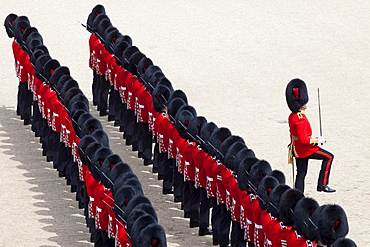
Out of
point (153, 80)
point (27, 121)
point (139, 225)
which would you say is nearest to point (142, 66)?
point (153, 80)

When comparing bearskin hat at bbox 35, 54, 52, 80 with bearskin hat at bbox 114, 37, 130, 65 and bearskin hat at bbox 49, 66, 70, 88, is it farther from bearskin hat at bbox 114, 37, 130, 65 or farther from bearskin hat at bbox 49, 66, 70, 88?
bearskin hat at bbox 114, 37, 130, 65

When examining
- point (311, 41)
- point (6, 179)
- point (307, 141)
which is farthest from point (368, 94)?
point (6, 179)

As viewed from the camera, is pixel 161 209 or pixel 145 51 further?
pixel 145 51

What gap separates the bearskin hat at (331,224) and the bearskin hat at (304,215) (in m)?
0.28

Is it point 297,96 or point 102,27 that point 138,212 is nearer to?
point 297,96

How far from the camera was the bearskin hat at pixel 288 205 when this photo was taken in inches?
456

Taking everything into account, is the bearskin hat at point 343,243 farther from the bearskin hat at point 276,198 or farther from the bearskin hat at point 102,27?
the bearskin hat at point 102,27

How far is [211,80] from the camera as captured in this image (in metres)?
20.7

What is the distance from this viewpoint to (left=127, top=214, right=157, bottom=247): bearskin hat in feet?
36.6

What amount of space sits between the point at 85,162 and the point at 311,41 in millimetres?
10483

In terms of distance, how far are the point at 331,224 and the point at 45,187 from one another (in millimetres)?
5731

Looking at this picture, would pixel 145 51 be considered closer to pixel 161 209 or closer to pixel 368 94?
pixel 368 94

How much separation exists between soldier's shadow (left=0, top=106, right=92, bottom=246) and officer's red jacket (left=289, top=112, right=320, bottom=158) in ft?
9.46

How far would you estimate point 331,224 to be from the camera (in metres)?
10.9
